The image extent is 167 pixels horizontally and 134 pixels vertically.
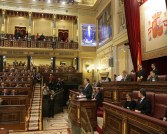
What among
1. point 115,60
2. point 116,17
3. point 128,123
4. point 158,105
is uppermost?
point 116,17

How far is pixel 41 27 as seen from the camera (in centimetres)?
1745

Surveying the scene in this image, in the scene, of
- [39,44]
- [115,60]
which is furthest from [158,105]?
[39,44]

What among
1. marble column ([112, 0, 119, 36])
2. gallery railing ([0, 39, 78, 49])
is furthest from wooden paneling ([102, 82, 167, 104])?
gallery railing ([0, 39, 78, 49])

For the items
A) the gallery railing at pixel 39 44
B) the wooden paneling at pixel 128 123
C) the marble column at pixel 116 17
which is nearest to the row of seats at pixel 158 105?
the wooden paneling at pixel 128 123

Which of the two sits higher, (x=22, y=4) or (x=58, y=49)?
(x=22, y=4)

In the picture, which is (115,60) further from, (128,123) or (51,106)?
(128,123)

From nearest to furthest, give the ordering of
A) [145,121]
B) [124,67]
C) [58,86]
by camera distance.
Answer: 1. [145,121]
2. [124,67]
3. [58,86]

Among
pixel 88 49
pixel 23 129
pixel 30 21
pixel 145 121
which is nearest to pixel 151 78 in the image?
pixel 145 121

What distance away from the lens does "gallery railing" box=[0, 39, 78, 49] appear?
48.1 feet

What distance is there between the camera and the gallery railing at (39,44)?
48.1 ft

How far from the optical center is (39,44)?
15.3 meters

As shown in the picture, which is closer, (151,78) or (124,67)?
(151,78)

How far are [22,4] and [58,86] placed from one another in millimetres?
7605

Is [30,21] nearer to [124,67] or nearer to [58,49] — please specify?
[58,49]
